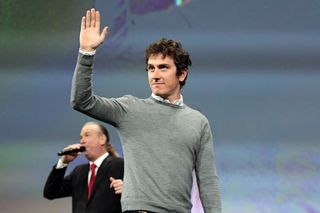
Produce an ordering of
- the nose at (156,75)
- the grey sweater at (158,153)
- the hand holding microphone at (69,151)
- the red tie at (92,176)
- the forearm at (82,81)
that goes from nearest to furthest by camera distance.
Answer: the forearm at (82,81) < the grey sweater at (158,153) < the nose at (156,75) < the hand holding microphone at (69,151) < the red tie at (92,176)

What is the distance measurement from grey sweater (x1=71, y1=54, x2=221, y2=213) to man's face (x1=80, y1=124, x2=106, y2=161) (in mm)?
1125

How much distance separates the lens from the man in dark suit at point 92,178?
2.86 meters

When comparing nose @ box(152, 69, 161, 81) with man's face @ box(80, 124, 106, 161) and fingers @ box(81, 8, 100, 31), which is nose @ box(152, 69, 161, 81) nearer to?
fingers @ box(81, 8, 100, 31)

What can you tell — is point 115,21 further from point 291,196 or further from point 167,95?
point 167,95

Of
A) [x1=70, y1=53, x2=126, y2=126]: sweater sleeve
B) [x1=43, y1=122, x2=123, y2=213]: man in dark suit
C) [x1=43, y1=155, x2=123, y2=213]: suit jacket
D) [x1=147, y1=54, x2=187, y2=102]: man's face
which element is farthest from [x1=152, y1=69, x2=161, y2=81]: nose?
[x1=43, y1=155, x2=123, y2=213]: suit jacket

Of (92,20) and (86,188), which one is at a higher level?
(92,20)

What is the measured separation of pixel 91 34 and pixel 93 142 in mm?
1335

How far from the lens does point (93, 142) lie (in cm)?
304

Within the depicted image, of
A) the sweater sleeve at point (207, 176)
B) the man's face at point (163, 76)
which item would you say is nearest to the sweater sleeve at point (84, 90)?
the man's face at point (163, 76)

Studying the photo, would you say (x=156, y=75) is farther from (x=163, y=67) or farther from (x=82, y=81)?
(x=82, y=81)

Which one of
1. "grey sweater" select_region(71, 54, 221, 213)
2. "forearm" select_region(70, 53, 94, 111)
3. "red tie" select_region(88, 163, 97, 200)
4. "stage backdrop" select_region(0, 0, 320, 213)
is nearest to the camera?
"forearm" select_region(70, 53, 94, 111)

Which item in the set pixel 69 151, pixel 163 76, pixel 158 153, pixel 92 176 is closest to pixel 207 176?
pixel 158 153

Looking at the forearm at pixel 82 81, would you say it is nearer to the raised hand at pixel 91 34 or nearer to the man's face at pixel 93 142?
the raised hand at pixel 91 34

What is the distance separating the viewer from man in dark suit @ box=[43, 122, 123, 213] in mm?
2863
